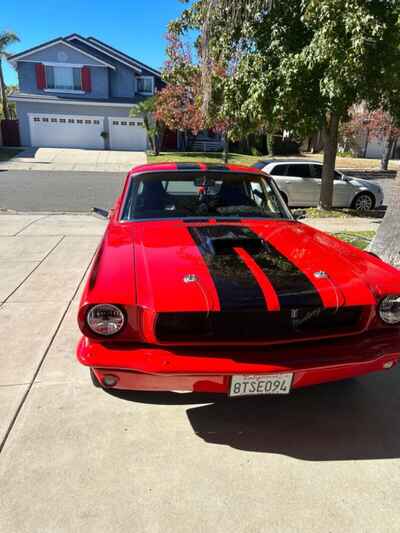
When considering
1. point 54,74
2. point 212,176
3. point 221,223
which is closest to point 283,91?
point 212,176

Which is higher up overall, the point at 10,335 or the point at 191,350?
the point at 191,350

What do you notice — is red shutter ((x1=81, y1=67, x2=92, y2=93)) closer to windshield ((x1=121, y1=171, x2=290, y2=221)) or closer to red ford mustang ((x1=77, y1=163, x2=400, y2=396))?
windshield ((x1=121, y1=171, x2=290, y2=221))

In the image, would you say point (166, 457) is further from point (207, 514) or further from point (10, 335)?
point (10, 335)

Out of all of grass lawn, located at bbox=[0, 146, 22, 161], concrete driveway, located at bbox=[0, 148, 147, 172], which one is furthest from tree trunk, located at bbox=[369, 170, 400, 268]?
grass lawn, located at bbox=[0, 146, 22, 161]

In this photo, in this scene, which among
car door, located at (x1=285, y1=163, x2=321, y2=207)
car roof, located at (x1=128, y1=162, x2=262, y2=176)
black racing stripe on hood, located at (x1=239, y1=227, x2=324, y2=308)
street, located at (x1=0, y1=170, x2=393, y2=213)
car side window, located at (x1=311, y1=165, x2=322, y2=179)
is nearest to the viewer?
black racing stripe on hood, located at (x1=239, y1=227, x2=324, y2=308)

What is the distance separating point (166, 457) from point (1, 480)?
2.92 ft

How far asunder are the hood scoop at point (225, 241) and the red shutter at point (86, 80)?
30.7 m

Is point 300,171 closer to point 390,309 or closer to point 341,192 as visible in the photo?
point 341,192

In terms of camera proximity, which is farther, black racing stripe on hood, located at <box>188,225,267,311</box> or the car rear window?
the car rear window

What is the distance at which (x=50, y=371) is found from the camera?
120 inches

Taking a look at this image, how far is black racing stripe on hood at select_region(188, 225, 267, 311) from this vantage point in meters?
2.13

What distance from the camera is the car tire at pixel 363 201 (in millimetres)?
11289

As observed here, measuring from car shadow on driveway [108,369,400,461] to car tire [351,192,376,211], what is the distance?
9.24 m

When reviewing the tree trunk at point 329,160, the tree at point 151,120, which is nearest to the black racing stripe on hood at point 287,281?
the tree trunk at point 329,160
